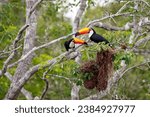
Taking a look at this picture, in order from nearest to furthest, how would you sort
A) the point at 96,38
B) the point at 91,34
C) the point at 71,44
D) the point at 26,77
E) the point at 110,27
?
the point at 96,38 < the point at 91,34 < the point at 71,44 < the point at 26,77 < the point at 110,27

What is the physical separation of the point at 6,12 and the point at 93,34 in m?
3.11

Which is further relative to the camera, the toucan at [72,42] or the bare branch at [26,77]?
the bare branch at [26,77]

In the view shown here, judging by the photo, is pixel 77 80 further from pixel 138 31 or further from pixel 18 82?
pixel 138 31

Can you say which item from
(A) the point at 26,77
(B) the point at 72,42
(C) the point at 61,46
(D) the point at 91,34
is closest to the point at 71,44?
(B) the point at 72,42

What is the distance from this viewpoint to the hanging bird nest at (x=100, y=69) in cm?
859

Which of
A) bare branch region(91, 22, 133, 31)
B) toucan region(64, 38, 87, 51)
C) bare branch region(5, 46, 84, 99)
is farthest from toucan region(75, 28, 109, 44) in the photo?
bare branch region(5, 46, 84, 99)

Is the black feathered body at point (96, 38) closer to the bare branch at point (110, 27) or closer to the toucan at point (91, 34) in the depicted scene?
the toucan at point (91, 34)

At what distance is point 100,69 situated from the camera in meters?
8.66

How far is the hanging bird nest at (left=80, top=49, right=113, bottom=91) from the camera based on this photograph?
8.59 m

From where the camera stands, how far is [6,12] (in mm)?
11953

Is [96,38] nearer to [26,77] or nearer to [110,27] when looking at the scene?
[110,27]

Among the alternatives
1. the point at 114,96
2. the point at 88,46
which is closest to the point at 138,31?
the point at 114,96

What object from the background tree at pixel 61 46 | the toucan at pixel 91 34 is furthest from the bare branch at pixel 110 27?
the toucan at pixel 91 34

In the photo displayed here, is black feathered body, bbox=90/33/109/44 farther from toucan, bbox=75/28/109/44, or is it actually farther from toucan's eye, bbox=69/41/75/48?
toucan's eye, bbox=69/41/75/48
